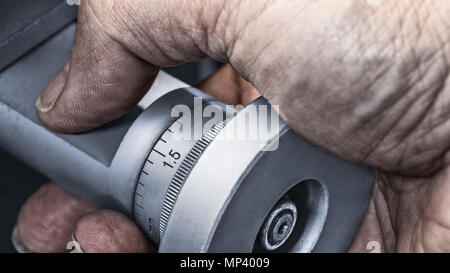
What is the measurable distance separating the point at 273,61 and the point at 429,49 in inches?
Result: 6.7

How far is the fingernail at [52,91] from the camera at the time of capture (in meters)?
0.72

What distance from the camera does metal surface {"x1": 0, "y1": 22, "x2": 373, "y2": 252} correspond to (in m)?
0.51

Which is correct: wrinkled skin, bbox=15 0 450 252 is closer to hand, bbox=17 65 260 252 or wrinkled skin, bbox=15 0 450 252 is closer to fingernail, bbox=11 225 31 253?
hand, bbox=17 65 260 252

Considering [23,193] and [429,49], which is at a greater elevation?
[429,49]

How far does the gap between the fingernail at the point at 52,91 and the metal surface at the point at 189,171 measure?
2 centimetres

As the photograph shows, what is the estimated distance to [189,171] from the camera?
56 cm

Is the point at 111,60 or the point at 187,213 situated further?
the point at 111,60

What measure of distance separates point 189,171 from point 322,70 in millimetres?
173

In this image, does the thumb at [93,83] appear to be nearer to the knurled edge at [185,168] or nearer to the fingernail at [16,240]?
the knurled edge at [185,168]

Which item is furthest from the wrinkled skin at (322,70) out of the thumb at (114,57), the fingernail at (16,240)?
the fingernail at (16,240)

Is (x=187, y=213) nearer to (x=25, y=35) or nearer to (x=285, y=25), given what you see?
(x=285, y=25)

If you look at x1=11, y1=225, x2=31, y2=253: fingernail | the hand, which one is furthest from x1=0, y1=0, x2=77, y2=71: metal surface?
x1=11, y1=225, x2=31, y2=253: fingernail
